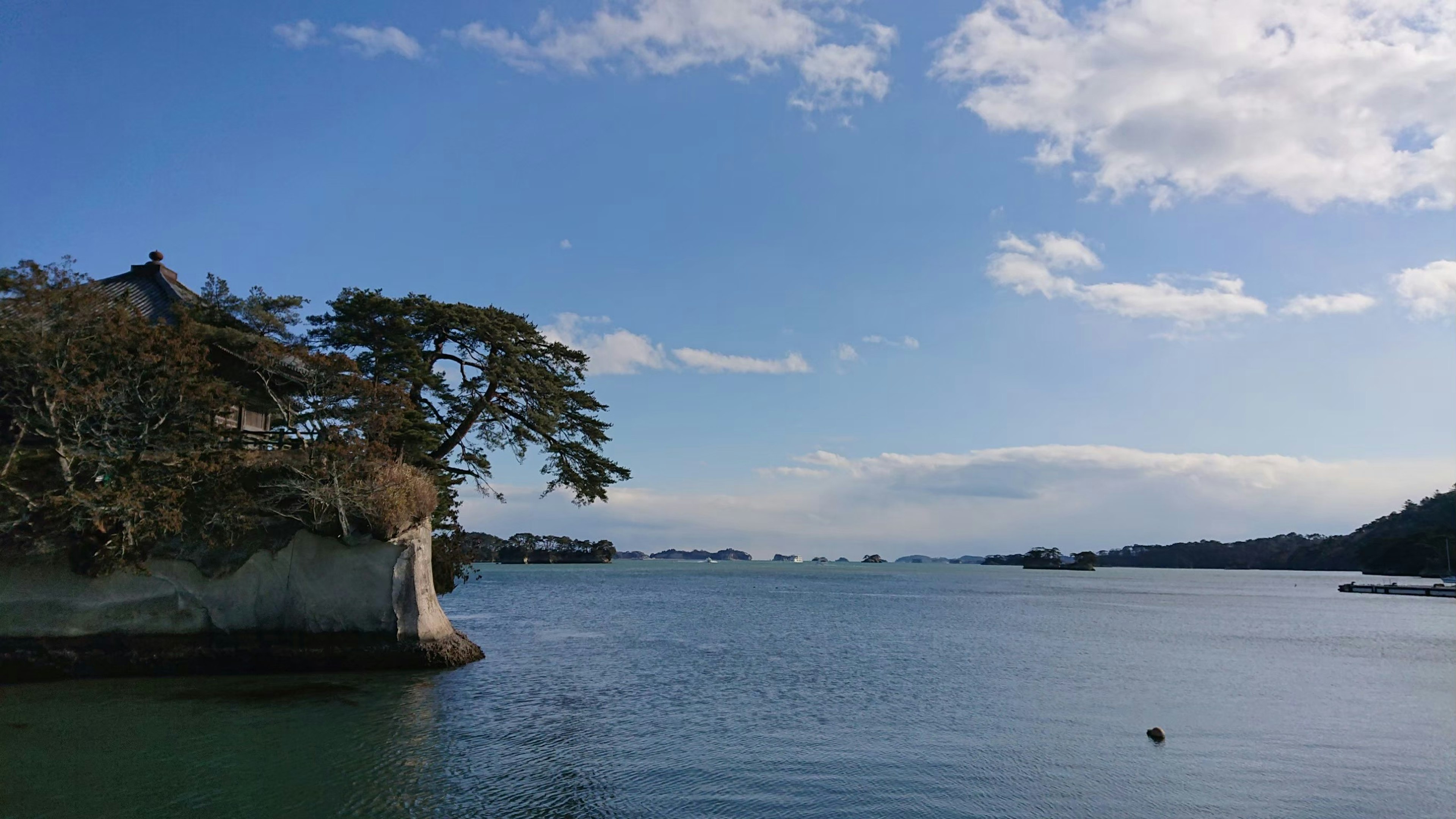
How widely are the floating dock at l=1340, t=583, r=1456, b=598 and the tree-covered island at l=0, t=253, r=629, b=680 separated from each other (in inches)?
3750

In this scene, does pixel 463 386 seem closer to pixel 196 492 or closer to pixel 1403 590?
pixel 196 492

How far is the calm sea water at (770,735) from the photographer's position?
14.0 m

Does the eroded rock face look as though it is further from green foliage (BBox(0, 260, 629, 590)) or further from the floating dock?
the floating dock

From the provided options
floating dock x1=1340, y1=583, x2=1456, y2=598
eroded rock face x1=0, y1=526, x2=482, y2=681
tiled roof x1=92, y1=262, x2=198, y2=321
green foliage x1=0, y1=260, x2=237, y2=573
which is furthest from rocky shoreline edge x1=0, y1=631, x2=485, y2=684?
floating dock x1=1340, y1=583, x2=1456, y2=598

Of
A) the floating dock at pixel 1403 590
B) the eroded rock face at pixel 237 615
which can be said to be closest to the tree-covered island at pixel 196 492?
the eroded rock face at pixel 237 615

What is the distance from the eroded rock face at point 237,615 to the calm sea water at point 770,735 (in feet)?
3.70

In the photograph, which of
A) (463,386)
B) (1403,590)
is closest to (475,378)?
(463,386)

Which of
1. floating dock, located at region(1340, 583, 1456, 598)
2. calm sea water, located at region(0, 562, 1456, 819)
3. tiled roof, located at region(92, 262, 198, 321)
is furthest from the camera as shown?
floating dock, located at region(1340, 583, 1456, 598)

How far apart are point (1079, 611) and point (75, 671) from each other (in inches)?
2401

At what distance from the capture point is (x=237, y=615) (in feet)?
81.6

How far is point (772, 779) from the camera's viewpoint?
Result: 15.5 m

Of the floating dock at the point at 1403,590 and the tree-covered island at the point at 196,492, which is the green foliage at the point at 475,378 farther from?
the floating dock at the point at 1403,590

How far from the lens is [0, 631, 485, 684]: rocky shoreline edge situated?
22703mm

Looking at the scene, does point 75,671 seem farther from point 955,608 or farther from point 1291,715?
point 955,608
